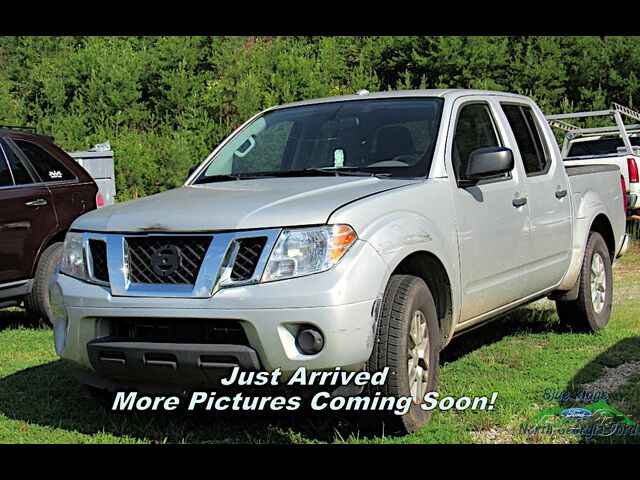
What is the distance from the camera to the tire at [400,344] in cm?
394

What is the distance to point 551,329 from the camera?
23.0 feet

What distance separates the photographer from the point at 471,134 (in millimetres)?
5348

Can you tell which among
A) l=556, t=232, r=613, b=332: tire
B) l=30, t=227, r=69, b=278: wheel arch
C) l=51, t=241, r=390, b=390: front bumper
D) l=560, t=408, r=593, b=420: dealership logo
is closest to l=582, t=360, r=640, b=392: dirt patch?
l=560, t=408, r=593, b=420: dealership logo

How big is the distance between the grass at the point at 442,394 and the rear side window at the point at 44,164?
5.13 feet

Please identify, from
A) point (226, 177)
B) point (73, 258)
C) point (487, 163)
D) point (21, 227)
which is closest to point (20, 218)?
point (21, 227)

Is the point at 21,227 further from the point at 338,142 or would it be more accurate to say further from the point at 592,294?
the point at 592,294

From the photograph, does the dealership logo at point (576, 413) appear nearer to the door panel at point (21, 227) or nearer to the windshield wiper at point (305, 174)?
the windshield wiper at point (305, 174)

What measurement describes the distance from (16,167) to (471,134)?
428 cm

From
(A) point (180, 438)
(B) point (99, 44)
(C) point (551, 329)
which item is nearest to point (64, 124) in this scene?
(B) point (99, 44)

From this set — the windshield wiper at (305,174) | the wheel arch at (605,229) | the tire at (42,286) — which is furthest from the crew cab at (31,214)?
the wheel arch at (605,229)

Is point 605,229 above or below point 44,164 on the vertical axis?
below

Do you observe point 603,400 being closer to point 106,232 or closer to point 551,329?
point 551,329

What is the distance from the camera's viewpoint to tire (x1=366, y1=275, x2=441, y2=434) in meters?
3.94

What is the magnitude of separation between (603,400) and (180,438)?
2321mm
